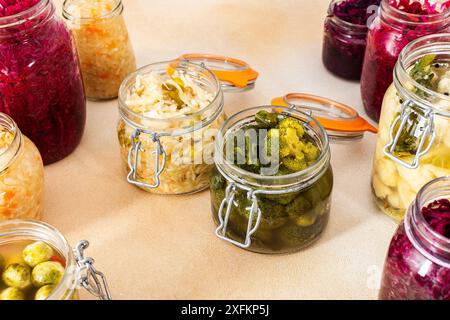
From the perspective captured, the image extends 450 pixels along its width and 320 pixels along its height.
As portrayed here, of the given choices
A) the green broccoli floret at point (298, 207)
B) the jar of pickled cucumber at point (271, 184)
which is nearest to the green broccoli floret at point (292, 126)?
the jar of pickled cucumber at point (271, 184)

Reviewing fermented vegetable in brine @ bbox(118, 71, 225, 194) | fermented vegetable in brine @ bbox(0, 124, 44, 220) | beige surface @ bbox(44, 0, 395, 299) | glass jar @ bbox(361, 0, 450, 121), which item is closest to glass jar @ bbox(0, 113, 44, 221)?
fermented vegetable in brine @ bbox(0, 124, 44, 220)

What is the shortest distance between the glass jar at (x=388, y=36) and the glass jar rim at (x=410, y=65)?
139mm

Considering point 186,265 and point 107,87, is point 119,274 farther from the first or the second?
point 107,87

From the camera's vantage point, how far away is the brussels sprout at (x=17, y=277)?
1.03 m

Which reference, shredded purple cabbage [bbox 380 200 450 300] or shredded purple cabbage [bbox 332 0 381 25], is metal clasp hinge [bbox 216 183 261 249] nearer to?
shredded purple cabbage [bbox 380 200 450 300]

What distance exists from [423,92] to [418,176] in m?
0.17

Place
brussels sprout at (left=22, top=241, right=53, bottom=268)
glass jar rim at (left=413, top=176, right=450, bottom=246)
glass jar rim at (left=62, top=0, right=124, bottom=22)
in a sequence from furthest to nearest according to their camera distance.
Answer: glass jar rim at (left=62, top=0, right=124, bottom=22)
brussels sprout at (left=22, top=241, right=53, bottom=268)
glass jar rim at (left=413, top=176, right=450, bottom=246)

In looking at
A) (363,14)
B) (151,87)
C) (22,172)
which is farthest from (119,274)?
(363,14)

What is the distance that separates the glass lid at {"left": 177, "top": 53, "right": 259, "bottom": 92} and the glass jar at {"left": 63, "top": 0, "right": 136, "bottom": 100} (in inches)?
6.6

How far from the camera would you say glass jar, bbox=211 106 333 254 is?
3.88 ft

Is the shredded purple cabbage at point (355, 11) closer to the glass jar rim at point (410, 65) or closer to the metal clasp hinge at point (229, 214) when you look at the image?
the glass jar rim at point (410, 65)

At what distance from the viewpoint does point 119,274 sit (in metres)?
1.25

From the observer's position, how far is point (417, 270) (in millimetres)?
995
